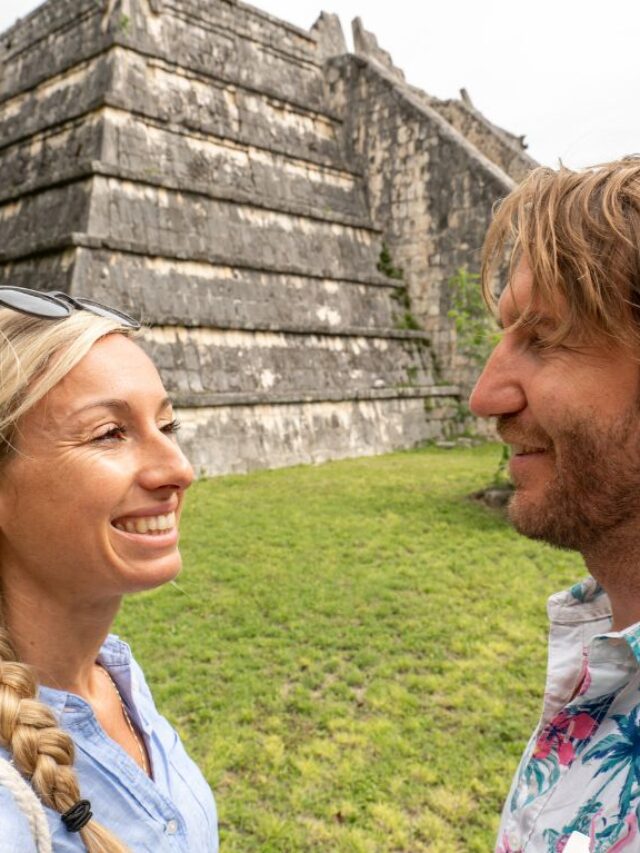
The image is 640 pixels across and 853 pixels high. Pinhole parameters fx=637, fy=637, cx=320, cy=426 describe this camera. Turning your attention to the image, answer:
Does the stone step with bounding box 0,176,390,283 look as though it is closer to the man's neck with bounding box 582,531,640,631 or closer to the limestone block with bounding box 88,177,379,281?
the limestone block with bounding box 88,177,379,281

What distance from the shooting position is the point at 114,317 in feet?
5.15

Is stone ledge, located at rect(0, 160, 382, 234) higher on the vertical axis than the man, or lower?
higher

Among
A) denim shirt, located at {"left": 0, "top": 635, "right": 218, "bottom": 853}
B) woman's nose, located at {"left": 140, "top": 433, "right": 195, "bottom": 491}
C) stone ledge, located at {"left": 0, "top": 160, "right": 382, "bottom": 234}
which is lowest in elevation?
denim shirt, located at {"left": 0, "top": 635, "right": 218, "bottom": 853}

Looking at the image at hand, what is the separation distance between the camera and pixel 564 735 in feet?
4.71

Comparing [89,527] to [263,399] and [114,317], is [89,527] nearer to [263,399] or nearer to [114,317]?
[114,317]

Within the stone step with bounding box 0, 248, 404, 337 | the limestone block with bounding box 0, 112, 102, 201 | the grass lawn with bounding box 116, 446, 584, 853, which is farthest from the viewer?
the limestone block with bounding box 0, 112, 102, 201

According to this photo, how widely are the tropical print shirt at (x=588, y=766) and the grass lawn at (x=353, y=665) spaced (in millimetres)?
1966

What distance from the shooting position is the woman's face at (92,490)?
133 cm

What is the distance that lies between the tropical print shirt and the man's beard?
0.22 meters

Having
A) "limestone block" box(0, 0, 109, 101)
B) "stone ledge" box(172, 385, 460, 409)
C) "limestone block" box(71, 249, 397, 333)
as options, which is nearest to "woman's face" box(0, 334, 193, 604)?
"limestone block" box(71, 249, 397, 333)

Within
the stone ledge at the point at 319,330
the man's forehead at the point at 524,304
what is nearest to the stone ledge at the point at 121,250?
the stone ledge at the point at 319,330

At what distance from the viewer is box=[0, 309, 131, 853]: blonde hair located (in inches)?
44.7

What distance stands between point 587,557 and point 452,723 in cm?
311

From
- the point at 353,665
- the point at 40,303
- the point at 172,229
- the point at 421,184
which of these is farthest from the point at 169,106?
the point at 40,303
